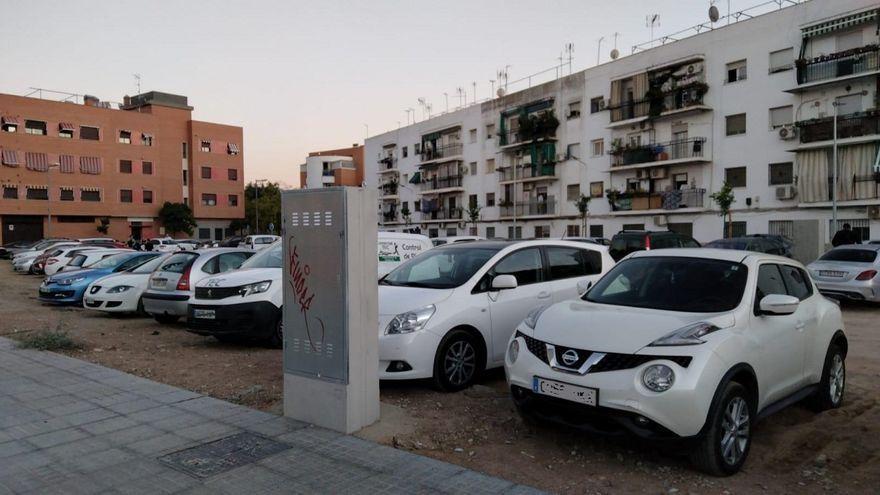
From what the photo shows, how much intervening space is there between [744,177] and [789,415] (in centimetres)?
3284

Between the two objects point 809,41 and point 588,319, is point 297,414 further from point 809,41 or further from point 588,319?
point 809,41

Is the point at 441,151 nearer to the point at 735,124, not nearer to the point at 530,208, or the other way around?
the point at 530,208

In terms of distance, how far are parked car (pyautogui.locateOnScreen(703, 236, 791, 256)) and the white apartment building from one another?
13.0 m

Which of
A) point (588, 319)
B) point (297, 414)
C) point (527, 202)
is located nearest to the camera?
point (588, 319)

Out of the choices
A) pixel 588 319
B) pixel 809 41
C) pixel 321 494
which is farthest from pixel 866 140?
pixel 321 494

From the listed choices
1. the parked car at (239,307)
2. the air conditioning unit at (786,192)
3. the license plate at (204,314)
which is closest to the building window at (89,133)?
the air conditioning unit at (786,192)

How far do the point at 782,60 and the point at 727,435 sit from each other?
115 ft

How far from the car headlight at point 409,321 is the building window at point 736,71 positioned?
35.0m

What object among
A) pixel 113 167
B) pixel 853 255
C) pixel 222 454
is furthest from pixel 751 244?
pixel 113 167

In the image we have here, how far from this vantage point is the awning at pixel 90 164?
58.5m

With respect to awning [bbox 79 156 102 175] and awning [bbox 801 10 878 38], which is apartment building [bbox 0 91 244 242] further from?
awning [bbox 801 10 878 38]

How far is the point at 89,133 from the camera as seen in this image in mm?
59062

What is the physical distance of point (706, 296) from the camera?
5102 millimetres

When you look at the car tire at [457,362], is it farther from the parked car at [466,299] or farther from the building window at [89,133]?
the building window at [89,133]
